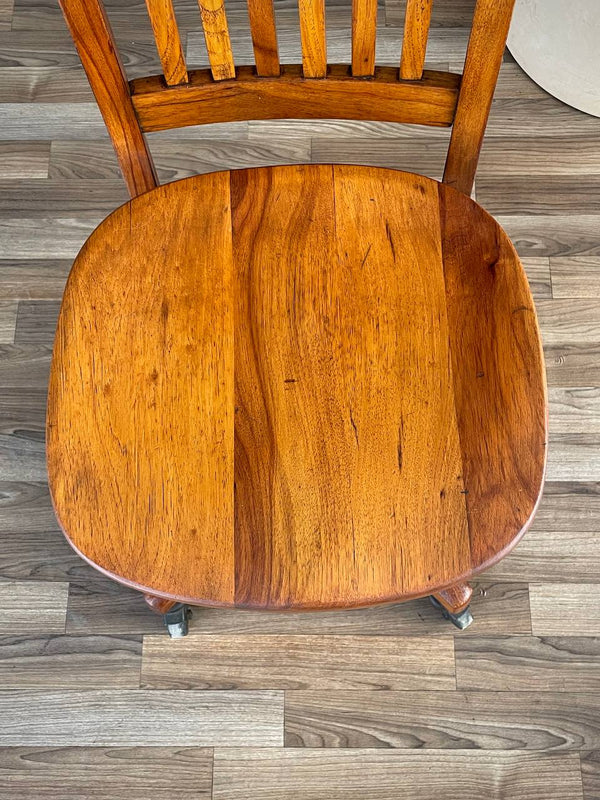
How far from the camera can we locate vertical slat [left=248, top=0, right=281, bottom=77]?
784 millimetres

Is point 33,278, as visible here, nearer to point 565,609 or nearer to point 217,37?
point 217,37

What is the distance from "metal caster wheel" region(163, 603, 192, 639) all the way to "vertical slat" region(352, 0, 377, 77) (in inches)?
28.3

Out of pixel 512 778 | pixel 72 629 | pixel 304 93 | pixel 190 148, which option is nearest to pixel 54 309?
pixel 190 148

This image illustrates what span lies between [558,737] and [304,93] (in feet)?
2.87

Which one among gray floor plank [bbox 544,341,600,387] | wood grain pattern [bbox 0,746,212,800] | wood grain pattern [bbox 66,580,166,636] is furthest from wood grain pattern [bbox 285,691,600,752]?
gray floor plank [bbox 544,341,600,387]

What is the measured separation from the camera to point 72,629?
1203 millimetres

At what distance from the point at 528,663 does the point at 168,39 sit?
911 millimetres

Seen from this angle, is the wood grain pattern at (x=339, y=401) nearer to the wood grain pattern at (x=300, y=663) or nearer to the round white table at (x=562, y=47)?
the wood grain pattern at (x=300, y=663)

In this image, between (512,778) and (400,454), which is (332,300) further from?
(512,778)

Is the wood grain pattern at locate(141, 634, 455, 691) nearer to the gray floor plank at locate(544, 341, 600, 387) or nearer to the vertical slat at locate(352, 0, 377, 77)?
the gray floor plank at locate(544, 341, 600, 387)

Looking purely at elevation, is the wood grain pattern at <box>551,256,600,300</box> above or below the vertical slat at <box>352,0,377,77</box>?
below

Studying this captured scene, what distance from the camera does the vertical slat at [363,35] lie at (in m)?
0.77

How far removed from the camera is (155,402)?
808mm

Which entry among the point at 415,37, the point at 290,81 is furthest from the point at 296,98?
the point at 415,37
